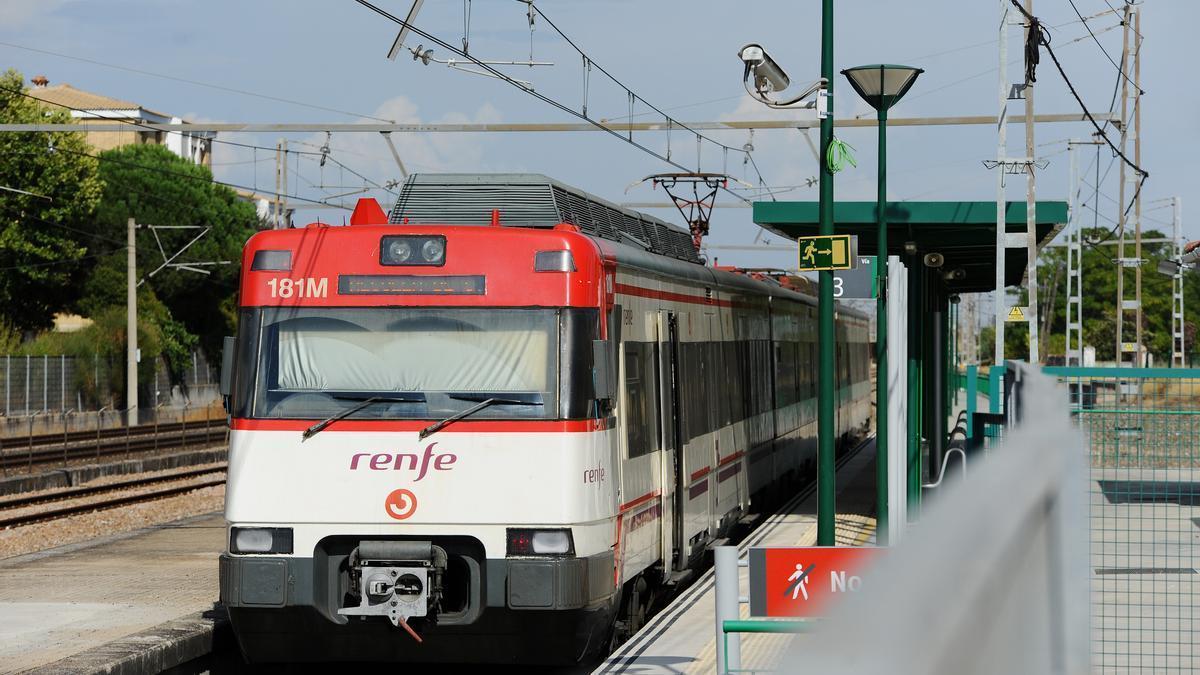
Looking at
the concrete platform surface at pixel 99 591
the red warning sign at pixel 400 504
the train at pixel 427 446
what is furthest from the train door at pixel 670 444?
the concrete platform surface at pixel 99 591

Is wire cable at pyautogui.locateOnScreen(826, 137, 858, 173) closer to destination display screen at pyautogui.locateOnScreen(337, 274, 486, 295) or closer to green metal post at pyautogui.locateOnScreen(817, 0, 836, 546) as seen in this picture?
green metal post at pyautogui.locateOnScreen(817, 0, 836, 546)

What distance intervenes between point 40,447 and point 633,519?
28240 mm

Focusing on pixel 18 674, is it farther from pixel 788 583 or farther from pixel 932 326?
pixel 932 326

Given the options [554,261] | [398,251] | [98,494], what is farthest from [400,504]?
[98,494]

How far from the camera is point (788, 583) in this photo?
24.3 feet

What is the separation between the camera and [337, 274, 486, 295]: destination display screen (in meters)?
10.0

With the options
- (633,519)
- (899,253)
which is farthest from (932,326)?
(633,519)

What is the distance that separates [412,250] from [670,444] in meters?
3.15

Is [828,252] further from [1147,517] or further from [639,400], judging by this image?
[1147,517]

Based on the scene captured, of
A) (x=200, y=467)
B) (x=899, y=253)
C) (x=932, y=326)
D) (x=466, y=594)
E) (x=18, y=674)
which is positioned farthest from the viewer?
(x=200, y=467)

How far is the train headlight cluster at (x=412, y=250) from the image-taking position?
1010 centimetres

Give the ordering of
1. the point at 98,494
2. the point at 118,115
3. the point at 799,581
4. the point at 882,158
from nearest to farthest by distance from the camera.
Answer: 1. the point at 799,581
2. the point at 882,158
3. the point at 98,494
4. the point at 118,115

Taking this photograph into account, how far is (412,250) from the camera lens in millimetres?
10133

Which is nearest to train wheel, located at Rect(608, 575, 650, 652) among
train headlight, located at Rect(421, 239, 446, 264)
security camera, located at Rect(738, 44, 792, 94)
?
train headlight, located at Rect(421, 239, 446, 264)
